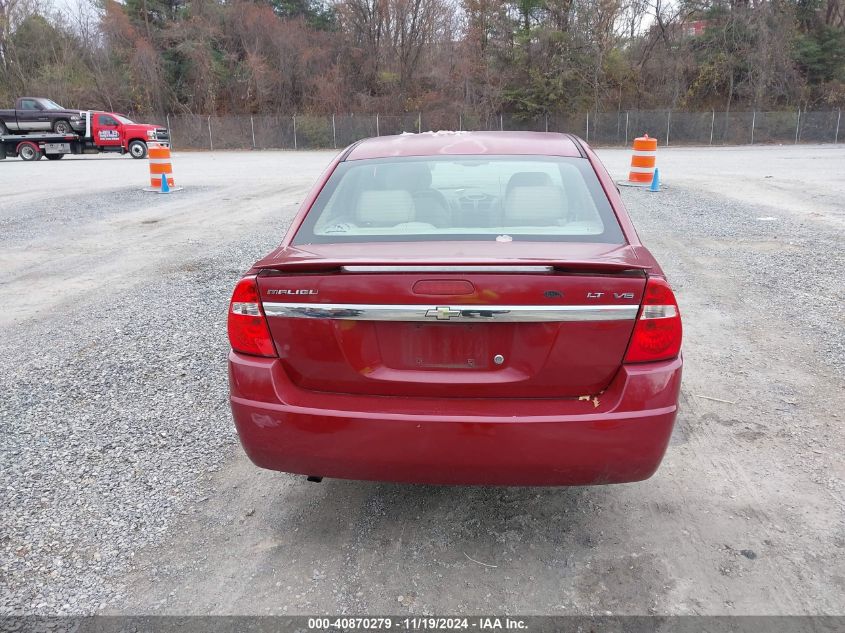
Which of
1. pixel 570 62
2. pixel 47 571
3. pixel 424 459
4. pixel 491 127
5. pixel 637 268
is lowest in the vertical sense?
pixel 47 571

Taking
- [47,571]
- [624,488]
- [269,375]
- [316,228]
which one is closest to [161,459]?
[47,571]

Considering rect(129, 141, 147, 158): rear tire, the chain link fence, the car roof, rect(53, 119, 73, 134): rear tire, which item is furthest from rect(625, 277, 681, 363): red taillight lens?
Result: the chain link fence

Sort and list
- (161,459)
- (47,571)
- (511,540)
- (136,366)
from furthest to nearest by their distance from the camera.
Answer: (136,366), (161,459), (511,540), (47,571)

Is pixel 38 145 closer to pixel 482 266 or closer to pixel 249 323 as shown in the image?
pixel 249 323

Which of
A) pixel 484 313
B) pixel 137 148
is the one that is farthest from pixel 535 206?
pixel 137 148

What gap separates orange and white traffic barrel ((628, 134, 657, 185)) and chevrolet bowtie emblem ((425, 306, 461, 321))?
13.9 m

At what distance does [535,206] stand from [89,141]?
31931mm

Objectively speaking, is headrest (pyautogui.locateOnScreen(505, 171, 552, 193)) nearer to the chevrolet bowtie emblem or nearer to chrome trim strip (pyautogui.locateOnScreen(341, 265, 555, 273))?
chrome trim strip (pyautogui.locateOnScreen(341, 265, 555, 273))

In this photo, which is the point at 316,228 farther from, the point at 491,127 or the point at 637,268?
the point at 491,127

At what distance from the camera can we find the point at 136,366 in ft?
15.7

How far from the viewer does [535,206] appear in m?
3.07

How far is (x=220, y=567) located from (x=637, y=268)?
6.88 feet

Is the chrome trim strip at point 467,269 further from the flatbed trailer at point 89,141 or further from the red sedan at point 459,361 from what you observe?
the flatbed trailer at point 89,141

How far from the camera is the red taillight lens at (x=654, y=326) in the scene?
2408 mm
